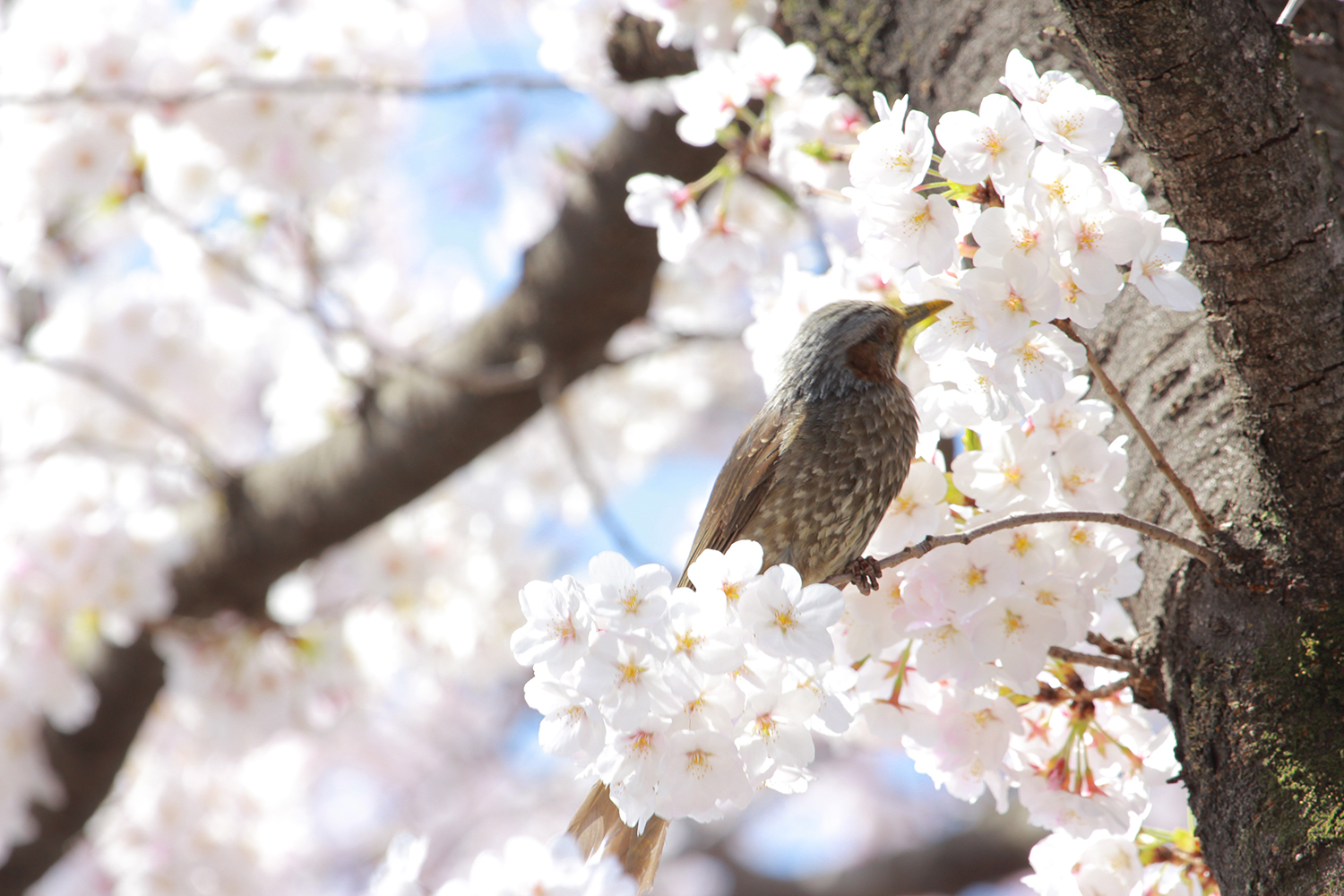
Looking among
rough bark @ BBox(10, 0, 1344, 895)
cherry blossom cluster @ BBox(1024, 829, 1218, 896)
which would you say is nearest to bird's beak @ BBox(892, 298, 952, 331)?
rough bark @ BBox(10, 0, 1344, 895)

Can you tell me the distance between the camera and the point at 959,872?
13.5 ft

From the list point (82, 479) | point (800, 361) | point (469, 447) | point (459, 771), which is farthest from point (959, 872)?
point (459, 771)

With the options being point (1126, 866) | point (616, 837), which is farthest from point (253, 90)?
point (1126, 866)

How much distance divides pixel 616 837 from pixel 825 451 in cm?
59

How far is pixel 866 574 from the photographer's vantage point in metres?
1.20

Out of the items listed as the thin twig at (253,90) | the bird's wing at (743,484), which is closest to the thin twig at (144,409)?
the thin twig at (253,90)

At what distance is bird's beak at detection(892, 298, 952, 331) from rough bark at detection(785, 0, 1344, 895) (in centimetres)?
31

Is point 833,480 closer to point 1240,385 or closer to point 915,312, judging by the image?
point 915,312

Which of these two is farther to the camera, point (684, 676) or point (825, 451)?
point (825, 451)

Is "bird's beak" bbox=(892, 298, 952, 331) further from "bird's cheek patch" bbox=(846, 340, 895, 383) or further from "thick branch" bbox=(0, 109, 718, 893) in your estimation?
"thick branch" bbox=(0, 109, 718, 893)

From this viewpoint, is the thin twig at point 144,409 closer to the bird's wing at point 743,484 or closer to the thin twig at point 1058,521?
the bird's wing at point 743,484

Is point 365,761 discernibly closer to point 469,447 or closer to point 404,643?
point 404,643

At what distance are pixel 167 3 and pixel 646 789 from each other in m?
2.86

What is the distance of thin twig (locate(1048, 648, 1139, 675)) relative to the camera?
1.18m
